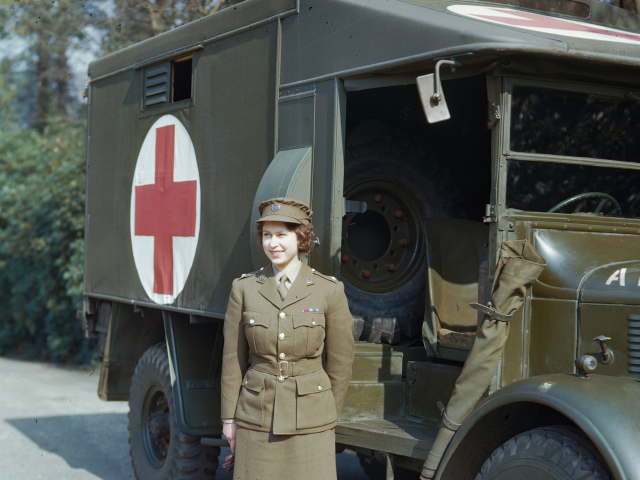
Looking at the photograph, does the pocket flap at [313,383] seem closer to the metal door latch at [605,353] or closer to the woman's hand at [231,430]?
the woman's hand at [231,430]

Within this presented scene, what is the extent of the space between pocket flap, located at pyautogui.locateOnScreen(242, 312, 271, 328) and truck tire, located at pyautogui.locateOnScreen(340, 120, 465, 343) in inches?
41.6

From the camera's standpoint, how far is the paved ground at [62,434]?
6078 mm

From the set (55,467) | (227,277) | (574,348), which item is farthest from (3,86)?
(574,348)

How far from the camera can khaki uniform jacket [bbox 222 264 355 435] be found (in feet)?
11.3

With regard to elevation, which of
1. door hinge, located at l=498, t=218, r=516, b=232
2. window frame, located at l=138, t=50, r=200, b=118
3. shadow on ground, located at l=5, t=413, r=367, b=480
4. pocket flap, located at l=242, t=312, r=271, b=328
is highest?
window frame, located at l=138, t=50, r=200, b=118

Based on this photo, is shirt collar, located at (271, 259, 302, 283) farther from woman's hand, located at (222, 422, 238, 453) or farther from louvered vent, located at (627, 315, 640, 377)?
louvered vent, located at (627, 315, 640, 377)

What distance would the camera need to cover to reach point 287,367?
11.4 feet

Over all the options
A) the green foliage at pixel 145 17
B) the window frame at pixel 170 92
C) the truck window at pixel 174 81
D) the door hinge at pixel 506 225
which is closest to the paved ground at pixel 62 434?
the window frame at pixel 170 92

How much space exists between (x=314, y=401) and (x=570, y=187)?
1.44 metres

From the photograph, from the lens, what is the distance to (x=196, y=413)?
5.01 meters

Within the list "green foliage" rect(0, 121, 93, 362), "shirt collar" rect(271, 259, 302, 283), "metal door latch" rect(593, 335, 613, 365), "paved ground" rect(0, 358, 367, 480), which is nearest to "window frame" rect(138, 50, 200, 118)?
"shirt collar" rect(271, 259, 302, 283)

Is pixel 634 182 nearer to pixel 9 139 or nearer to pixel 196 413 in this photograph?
pixel 196 413

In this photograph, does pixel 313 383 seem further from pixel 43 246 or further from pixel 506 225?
pixel 43 246

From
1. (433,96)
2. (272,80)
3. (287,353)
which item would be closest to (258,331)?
(287,353)
